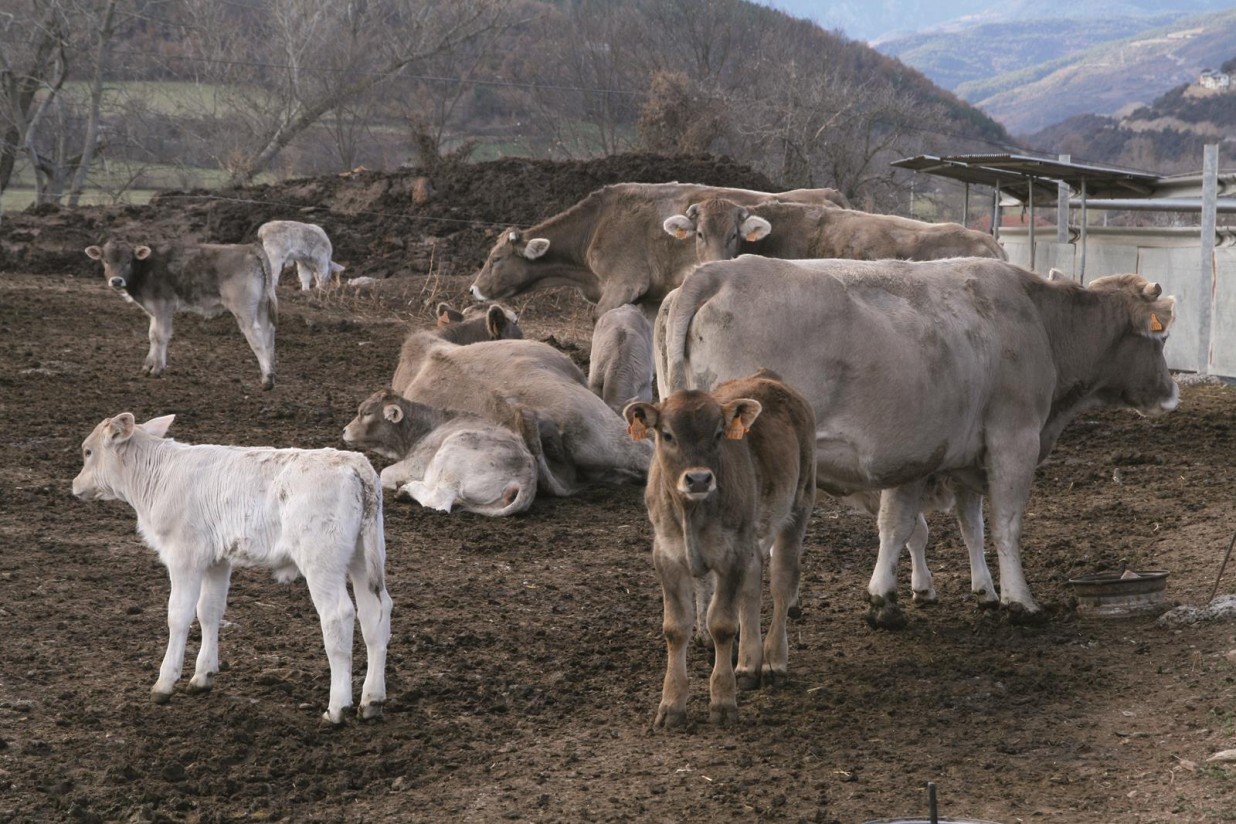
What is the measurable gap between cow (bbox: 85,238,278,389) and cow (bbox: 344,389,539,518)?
5.14 metres

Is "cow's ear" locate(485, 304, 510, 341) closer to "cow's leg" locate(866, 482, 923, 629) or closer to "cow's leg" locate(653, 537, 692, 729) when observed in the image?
"cow's leg" locate(866, 482, 923, 629)

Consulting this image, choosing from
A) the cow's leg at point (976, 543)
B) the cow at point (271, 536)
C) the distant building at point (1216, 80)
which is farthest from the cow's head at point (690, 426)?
the distant building at point (1216, 80)

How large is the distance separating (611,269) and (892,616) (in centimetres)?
814

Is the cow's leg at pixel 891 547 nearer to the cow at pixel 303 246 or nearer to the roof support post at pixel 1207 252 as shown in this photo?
the roof support post at pixel 1207 252

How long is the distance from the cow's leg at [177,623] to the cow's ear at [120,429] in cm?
80

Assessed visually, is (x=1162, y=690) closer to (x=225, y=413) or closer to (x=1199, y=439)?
(x=1199, y=439)

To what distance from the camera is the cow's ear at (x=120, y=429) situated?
7223 millimetres

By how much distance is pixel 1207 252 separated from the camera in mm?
16359

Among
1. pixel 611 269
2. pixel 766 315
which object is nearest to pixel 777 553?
pixel 766 315

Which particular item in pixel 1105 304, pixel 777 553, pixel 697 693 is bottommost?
pixel 697 693

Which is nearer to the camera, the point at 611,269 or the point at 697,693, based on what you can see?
the point at 697,693

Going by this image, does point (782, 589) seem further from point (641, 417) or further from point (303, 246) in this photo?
point (303, 246)

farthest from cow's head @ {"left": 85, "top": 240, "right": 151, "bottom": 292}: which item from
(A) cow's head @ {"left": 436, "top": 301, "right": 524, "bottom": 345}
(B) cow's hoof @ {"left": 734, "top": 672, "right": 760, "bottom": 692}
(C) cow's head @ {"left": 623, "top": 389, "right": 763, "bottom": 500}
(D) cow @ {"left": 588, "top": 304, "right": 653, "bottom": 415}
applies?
(C) cow's head @ {"left": 623, "top": 389, "right": 763, "bottom": 500}

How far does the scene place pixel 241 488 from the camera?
22.3ft
